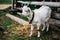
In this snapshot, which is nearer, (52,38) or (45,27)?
(52,38)

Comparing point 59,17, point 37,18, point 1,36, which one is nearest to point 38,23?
point 37,18

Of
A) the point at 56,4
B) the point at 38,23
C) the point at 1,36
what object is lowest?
the point at 1,36

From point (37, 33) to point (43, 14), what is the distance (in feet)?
2.45

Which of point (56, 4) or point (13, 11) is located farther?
point (13, 11)

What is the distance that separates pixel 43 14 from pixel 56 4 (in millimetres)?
718

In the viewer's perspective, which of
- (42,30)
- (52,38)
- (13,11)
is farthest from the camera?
(13,11)

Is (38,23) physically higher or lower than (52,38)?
higher

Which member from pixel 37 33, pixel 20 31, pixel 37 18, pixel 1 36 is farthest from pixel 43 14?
pixel 1 36

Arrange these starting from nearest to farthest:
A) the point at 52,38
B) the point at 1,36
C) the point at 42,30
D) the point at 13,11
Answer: the point at 52,38, the point at 1,36, the point at 42,30, the point at 13,11

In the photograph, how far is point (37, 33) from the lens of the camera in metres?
6.09

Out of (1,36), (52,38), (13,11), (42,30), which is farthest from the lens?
(13,11)

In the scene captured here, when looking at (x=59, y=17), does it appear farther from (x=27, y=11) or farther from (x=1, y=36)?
(x=1, y=36)

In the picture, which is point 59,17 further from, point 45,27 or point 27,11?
point 27,11

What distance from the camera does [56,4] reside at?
618 centimetres
